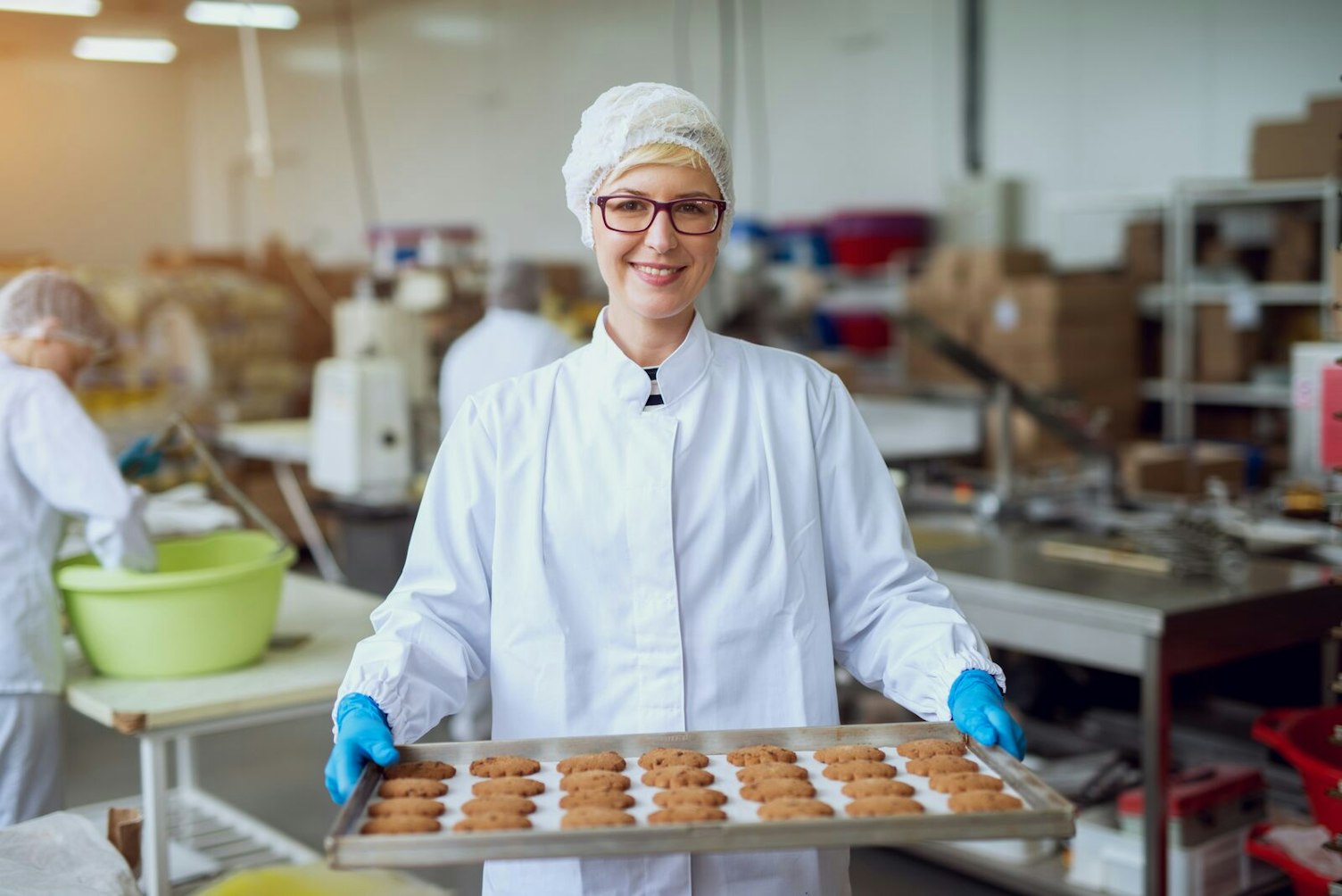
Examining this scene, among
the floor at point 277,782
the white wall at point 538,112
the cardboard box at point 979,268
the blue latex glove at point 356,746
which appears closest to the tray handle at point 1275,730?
the floor at point 277,782

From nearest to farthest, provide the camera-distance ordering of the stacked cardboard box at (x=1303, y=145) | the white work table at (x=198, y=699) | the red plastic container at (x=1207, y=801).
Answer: the white work table at (x=198, y=699), the red plastic container at (x=1207, y=801), the stacked cardboard box at (x=1303, y=145)

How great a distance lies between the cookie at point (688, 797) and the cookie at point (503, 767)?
0.50 ft

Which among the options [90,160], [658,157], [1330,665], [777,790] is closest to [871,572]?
[777,790]

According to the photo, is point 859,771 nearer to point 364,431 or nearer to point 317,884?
point 317,884

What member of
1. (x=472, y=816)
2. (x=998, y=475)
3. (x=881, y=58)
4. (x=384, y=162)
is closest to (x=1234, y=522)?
(x=998, y=475)

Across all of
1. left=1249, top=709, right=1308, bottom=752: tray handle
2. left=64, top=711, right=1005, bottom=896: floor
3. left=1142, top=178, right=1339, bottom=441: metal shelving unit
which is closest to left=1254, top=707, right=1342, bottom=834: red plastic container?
left=1249, top=709, right=1308, bottom=752: tray handle

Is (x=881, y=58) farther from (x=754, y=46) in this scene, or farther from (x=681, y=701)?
(x=681, y=701)

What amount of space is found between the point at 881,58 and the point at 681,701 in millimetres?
6985

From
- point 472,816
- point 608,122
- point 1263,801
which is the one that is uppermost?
point 608,122

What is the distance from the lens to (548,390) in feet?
5.39

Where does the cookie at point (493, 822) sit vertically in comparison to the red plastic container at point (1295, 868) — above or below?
above

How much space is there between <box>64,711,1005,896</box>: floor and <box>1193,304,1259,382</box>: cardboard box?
3.32m

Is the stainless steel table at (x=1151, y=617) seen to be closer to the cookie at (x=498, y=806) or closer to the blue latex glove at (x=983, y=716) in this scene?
the blue latex glove at (x=983, y=716)

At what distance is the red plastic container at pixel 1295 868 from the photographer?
7.89ft
